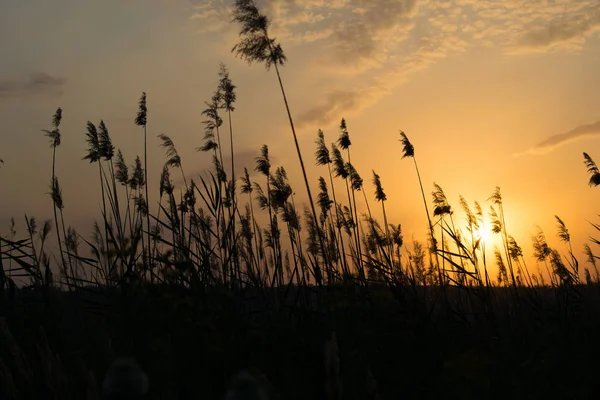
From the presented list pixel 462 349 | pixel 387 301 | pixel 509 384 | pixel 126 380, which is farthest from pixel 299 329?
pixel 126 380

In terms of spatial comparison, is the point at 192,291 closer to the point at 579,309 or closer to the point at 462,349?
the point at 462,349

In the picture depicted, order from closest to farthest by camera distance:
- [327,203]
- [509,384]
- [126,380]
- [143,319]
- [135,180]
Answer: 1. [126,380]
2. [509,384]
3. [143,319]
4. [135,180]
5. [327,203]

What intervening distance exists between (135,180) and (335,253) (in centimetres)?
348

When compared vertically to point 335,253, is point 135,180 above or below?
above

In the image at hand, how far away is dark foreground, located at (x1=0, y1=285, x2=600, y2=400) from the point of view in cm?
220

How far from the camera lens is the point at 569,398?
8.27 feet

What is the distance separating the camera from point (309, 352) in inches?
106

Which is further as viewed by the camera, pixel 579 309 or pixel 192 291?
pixel 579 309

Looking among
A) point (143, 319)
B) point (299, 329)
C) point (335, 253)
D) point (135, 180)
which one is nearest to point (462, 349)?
point (299, 329)

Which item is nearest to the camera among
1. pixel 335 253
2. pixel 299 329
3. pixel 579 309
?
pixel 299 329

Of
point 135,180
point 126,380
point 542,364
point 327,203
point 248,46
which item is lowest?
point 542,364

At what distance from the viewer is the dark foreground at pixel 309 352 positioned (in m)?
2.20

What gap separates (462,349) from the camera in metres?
2.91

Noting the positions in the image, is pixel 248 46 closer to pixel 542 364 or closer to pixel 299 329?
pixel 299 329
